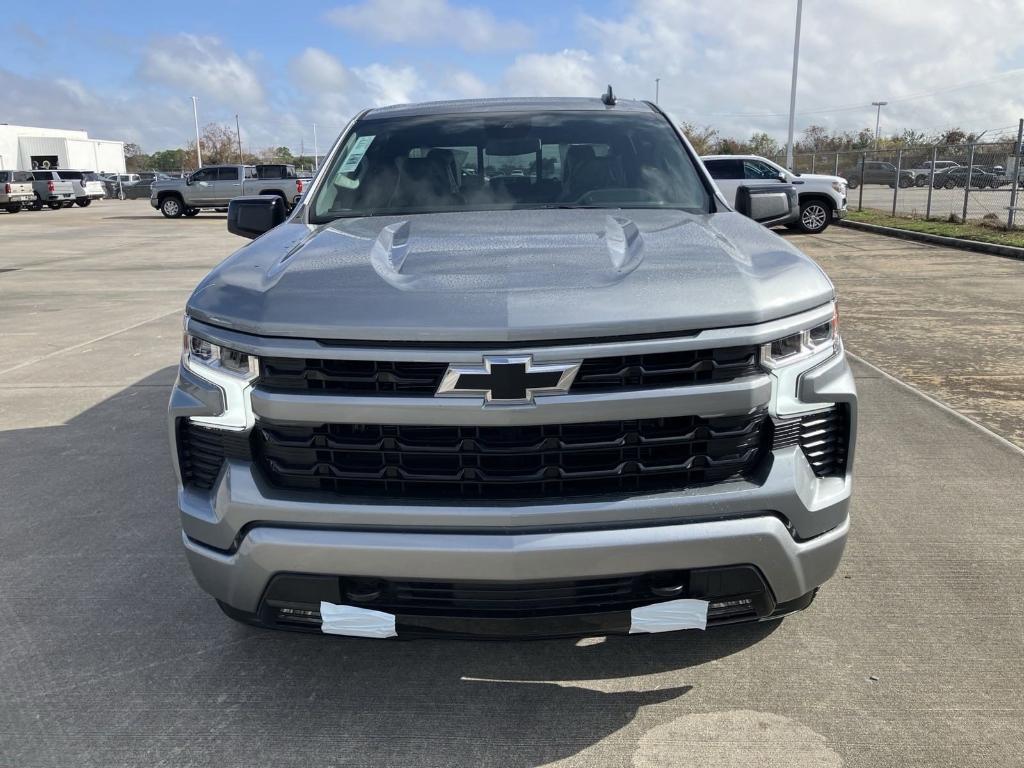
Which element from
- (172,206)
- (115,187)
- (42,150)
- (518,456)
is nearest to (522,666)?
(518,456)

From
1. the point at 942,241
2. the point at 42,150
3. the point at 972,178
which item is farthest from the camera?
the point at 42,150

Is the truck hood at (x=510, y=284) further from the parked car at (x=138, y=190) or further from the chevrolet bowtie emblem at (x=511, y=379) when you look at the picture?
the parked car at (x=138, y=190)

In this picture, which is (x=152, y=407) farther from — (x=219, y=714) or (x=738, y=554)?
(x=738, y=554)

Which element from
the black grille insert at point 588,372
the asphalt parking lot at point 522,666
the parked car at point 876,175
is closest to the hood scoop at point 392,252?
the black grille insert at point 588,372

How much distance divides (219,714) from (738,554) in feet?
5.31

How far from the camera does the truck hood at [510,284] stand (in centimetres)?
223

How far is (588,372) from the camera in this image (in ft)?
7.34

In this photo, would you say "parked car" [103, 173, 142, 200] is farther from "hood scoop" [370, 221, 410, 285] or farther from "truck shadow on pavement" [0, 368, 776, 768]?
"hood scoop" [370, 221, 410, 285]

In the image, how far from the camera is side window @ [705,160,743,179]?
62.6 ft

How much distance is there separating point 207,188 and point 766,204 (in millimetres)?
31022

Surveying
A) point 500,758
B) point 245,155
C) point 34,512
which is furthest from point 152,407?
point 245,155

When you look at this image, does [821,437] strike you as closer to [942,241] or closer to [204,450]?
[204,450]

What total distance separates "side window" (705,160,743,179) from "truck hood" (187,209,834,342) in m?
17.0

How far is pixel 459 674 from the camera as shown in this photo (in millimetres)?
2861
